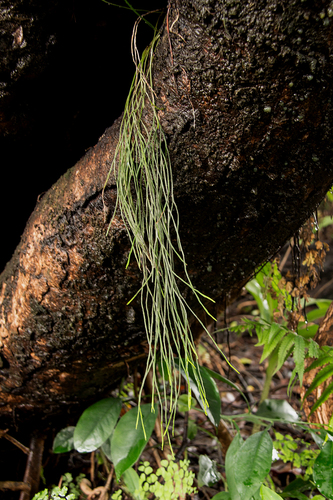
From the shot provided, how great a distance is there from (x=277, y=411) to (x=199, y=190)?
42.8 inches

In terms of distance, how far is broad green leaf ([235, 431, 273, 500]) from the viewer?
31.1 inches

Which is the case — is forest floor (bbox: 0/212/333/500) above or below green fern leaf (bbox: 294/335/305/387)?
below

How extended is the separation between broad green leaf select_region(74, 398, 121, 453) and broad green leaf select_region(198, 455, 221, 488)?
0.37 m

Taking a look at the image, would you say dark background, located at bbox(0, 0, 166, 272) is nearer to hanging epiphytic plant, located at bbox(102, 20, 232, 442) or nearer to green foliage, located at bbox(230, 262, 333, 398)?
hanging epiphytic plant, located at bbox(102, 20, 232, 442)

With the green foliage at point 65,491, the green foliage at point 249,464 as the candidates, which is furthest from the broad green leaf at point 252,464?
the green foliage at point 65,491

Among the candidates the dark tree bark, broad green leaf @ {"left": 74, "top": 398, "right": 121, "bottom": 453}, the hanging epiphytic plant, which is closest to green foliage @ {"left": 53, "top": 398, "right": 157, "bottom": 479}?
Result: broad green leaf @ {"left": 74, "top": 398, "right": 121, "bottom": 453}

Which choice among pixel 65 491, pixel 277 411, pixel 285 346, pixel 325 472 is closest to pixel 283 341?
pixel 285 346

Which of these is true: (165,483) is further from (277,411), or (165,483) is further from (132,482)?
(277,411)

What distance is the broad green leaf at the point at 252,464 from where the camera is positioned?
2.60ft

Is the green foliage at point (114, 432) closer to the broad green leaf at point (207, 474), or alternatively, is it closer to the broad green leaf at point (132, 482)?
the broad green leaf at point (132, 482)

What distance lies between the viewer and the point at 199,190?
0.71 metres

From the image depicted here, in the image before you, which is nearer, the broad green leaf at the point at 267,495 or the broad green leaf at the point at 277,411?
the broad green leaf at the point at 267,495

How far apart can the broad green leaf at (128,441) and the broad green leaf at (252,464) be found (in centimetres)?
28

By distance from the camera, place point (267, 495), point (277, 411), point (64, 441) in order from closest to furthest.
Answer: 1. point (267, 495)
2. point (64, 441)
3. point (277, 411)
